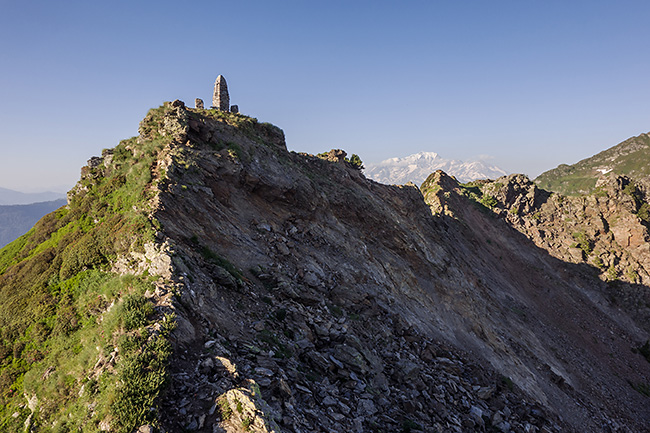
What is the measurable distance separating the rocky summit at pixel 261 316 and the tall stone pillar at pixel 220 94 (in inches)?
278

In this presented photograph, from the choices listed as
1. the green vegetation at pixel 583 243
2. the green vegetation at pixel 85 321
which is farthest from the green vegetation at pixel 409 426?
the green vegetation at pixel 583 243

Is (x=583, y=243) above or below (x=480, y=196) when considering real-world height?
below

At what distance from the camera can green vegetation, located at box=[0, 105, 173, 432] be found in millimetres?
8883

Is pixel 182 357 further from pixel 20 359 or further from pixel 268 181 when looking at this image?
pixel 268 181

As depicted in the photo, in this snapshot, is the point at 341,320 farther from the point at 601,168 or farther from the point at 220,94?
the point at 601,168

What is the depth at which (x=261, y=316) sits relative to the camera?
14.4 meters

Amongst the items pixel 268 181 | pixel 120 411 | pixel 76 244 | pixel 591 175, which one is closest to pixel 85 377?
pixel 120 411

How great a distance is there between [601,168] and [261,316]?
7322 inches

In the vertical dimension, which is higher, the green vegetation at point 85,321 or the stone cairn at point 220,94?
the stone cairn at point 220,94

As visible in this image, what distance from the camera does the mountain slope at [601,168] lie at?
424 feet

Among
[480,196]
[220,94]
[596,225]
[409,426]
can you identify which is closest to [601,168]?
[596,225]

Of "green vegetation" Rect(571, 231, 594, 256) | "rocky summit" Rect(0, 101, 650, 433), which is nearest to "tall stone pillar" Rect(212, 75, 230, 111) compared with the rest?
"rocky summit" Rect(0, 101, 650, 433)

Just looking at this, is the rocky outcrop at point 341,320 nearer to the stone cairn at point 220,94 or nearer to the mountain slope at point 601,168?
the stone cairn at point 220,94

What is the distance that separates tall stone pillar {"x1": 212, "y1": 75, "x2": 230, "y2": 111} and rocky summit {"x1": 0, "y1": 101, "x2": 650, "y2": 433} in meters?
7.05
